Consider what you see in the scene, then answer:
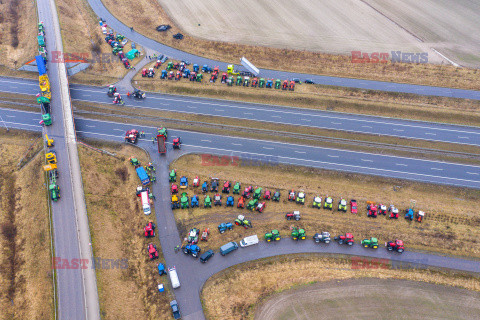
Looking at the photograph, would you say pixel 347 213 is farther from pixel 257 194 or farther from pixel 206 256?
pixel 206 256

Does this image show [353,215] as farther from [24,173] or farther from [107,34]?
[107,34]

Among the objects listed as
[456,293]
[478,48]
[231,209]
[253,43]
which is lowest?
[456,293]

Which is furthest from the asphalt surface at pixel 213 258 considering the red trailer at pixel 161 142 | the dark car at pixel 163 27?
the dark car at pixel 163 27

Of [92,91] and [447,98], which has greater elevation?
[92,91]

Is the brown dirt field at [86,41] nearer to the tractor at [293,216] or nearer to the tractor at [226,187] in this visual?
the tractor at [226,187]

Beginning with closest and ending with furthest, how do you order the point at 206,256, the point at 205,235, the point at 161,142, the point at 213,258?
the point at 206,256
the point at 213,258
the point at 205,235
the point at 161,142

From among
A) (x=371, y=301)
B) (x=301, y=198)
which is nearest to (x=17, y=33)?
(x=301, y=198)

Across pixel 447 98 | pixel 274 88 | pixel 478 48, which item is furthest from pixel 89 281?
pixel 478 48
